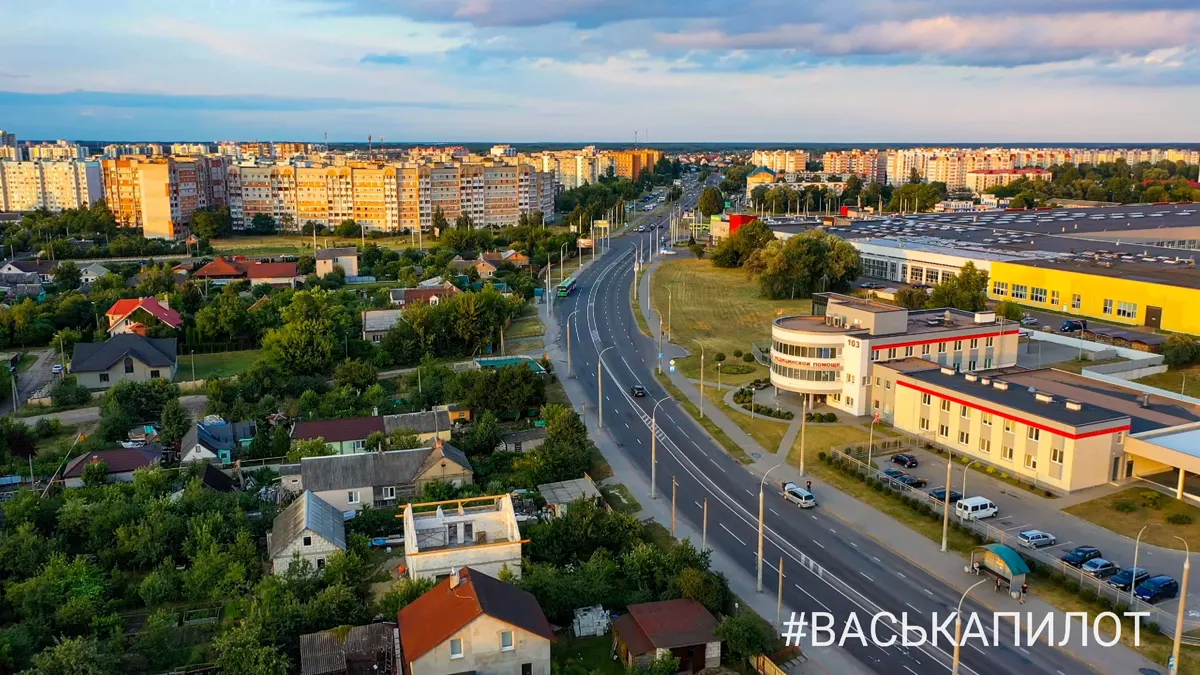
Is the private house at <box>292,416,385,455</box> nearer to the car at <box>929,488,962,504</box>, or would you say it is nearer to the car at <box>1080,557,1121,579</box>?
the car at <box>929,488,962,504</box>

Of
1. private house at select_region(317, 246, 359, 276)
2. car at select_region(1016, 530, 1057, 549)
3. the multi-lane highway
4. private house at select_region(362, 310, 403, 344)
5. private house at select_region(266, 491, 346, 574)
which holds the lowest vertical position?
the multi-lane highway

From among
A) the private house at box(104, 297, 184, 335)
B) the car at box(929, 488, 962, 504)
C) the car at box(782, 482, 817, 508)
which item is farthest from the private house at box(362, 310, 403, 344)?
the car at box(929, 488, 962, 504)

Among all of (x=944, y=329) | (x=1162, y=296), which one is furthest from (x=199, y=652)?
(x=1162, y=296)

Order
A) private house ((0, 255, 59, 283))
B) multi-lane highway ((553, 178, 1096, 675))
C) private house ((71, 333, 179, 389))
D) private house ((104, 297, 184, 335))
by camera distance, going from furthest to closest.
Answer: private house ((0, 255, 59, 283)) → private house ((104, 297, 184, 335)) → private house ((71, 333, 179, 389)) → multi-lane highway ((553, 178, 1096, 675))

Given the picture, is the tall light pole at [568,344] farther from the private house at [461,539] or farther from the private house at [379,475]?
the private house at [461,539]

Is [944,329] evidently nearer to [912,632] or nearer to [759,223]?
[912,632]

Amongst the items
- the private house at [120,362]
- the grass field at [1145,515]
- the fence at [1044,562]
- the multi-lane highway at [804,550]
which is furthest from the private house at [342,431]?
the grass field at [1145,515]

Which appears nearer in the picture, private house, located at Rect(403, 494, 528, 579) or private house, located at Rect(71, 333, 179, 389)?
private house, located at Rect(403, 494, 528, 579)

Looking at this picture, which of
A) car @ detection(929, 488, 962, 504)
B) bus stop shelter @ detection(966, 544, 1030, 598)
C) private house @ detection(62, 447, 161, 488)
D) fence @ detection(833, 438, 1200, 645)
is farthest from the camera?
private house @ detection(62, 447, 161, 488)
